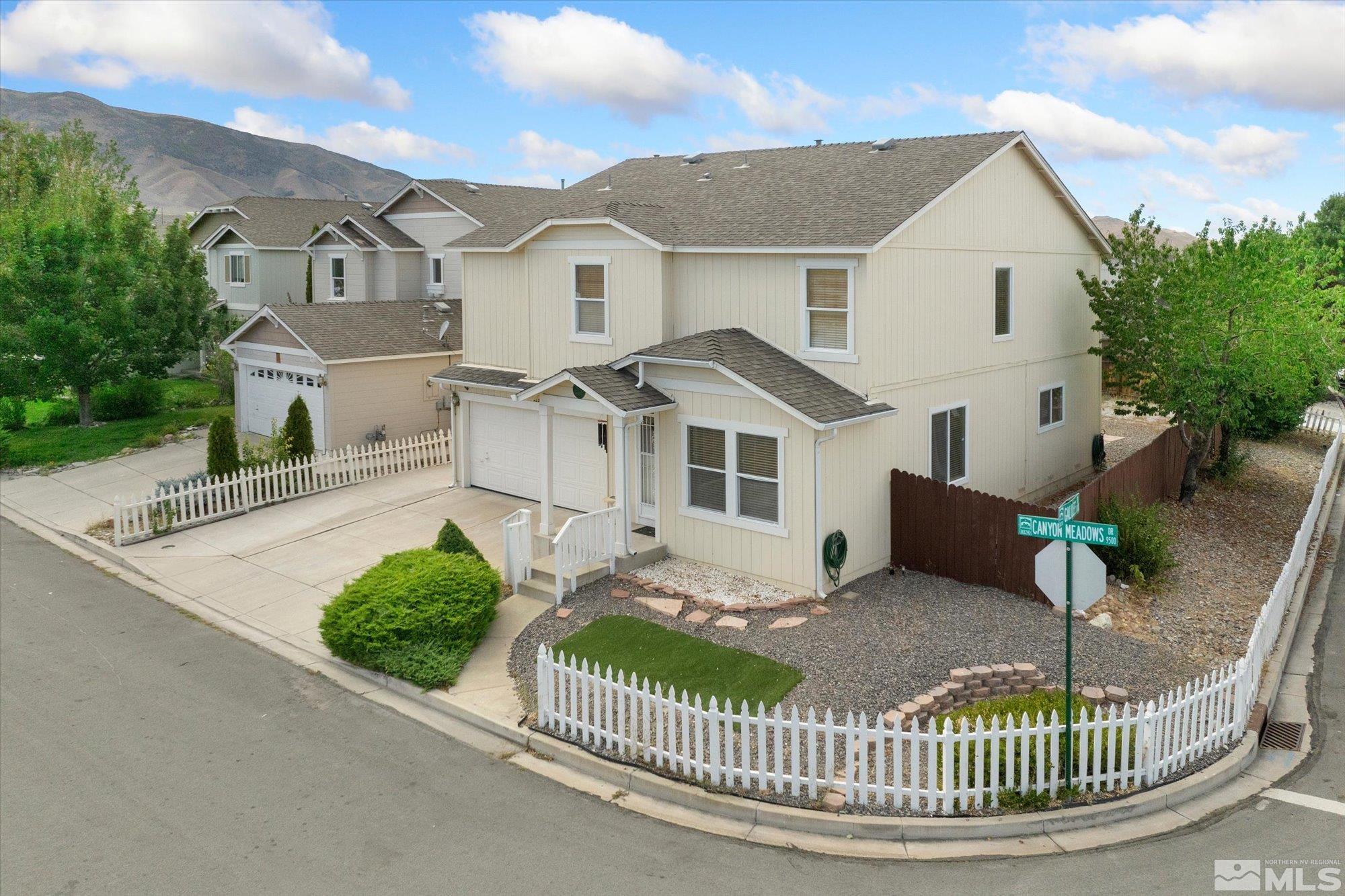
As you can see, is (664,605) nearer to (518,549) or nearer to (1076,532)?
(518,549)

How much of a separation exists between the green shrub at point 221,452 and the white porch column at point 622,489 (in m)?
9.39

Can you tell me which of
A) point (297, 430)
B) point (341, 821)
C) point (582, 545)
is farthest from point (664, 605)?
point (297, 430)

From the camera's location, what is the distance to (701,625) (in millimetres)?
13969

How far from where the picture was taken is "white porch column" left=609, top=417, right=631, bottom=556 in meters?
16.4

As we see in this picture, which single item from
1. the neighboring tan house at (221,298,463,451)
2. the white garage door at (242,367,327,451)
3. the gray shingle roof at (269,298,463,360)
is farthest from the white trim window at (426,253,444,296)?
the white garage door at (242,367,327,451)

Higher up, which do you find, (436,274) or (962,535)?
(436,274)

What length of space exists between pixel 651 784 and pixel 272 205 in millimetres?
41339

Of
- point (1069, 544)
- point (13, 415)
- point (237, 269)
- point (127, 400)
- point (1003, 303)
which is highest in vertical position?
point (237, 269)

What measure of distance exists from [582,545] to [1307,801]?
9.68 m

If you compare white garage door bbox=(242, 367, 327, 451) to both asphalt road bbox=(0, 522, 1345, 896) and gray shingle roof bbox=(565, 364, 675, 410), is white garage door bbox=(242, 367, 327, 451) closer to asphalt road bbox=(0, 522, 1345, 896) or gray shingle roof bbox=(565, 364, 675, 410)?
gray shingle roof bbox=(565, 364, 675, 410)

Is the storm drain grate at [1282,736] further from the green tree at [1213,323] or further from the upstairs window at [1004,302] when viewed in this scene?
the green tree at [1213,323]

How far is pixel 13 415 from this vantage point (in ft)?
101

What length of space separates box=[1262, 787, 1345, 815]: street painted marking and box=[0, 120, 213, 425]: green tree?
29.6 m

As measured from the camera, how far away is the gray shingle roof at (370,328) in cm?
2580
